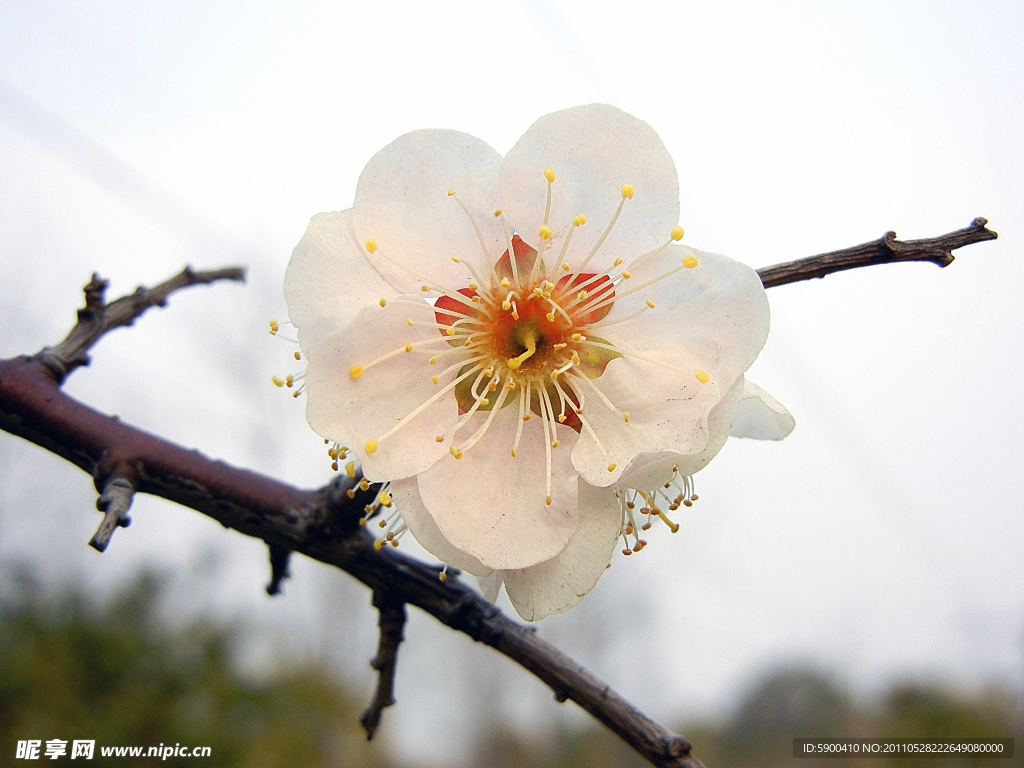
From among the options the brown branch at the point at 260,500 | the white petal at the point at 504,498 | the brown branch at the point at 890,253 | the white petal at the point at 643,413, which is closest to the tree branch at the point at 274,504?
the brown branch at the point at 260,500

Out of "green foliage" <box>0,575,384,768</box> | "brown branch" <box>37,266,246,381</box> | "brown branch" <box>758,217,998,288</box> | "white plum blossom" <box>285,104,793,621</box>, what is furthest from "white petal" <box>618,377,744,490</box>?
"green foliage" <box>0,575,384,768</box>

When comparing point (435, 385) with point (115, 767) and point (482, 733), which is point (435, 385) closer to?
point (115, 767)

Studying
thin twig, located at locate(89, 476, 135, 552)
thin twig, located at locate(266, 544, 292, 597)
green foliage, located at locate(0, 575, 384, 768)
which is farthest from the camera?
green foliage, located at locate(0, 575, 384, 768)

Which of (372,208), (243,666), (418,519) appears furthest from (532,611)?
(243,666)

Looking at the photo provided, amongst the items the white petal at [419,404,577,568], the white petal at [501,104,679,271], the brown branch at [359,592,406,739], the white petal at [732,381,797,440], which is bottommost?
the brown branch at [359,592,406,739]

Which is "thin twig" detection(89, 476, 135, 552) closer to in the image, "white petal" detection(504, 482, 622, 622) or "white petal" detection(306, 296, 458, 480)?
"white petal" detection(306, 296, 458, 480)

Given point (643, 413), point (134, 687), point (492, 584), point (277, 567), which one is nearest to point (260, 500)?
point (277, 567)

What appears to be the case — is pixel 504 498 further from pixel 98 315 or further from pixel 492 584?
pixel 98 315

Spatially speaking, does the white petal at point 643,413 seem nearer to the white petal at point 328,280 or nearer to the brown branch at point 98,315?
the white petal at point 328,280
